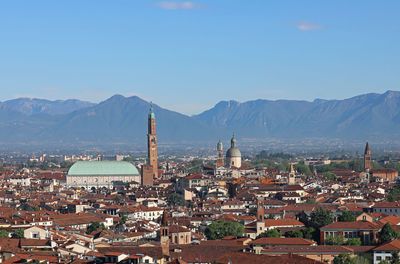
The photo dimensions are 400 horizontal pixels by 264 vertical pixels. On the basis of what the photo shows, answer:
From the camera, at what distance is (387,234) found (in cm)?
4825

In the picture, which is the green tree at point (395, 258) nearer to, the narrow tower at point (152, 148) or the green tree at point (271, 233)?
the green tree at point (271, 233)

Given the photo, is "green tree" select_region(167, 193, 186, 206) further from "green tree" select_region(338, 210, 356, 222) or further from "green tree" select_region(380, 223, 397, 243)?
"green tree" select_region(380, 223, 397, 243)

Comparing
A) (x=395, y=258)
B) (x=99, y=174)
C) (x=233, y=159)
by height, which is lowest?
(x=395, y=258)

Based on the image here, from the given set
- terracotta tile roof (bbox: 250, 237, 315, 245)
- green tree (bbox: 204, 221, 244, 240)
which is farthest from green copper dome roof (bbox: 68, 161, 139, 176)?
terracotta tile roof (bbox: 250, 237, 315, 245)

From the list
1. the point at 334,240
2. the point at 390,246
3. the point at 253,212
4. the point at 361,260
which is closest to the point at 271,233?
the point at 334,240

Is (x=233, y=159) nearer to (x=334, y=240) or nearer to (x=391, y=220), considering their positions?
(x=391, y=220)

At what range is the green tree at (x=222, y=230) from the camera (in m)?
52.6

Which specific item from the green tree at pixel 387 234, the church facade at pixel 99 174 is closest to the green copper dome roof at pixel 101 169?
the church facade at pixel 99 174

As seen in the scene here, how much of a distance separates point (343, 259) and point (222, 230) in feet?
43.7

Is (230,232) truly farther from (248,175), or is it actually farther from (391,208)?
(248,175)

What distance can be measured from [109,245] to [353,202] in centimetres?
3313

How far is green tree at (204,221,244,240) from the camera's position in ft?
173

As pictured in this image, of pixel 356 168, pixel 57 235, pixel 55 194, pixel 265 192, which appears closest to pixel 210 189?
pixel 265 192

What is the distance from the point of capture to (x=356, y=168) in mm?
143000
